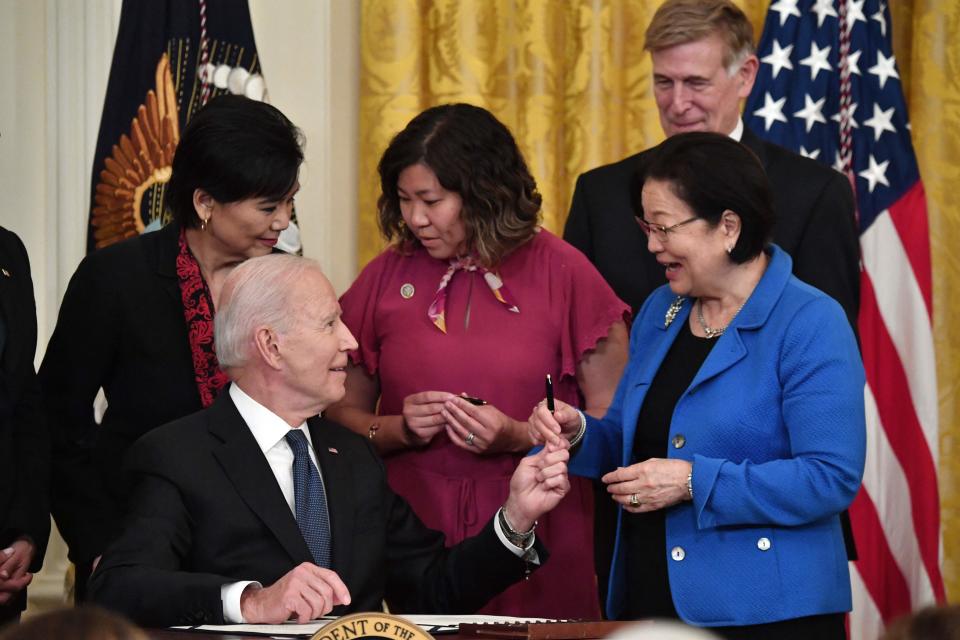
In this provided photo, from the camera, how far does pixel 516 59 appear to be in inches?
209

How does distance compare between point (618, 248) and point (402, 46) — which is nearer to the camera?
point (618, 248)

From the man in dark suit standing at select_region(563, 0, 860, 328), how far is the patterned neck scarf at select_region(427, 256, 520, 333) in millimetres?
379

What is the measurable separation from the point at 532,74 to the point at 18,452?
2.68 m

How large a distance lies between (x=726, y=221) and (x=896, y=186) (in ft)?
7.17

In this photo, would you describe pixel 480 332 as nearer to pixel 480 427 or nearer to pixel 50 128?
pixel 480 427

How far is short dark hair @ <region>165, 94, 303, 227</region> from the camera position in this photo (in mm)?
3309

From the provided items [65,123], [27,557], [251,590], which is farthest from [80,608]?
[65,123]

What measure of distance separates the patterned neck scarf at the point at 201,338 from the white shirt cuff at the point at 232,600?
31.9 inches

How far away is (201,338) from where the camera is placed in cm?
335

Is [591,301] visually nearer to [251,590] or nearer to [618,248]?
[618,248]

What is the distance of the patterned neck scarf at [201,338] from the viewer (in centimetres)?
334

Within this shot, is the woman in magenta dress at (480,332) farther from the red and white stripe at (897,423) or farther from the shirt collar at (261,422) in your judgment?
the red and white stripe at (897,423)

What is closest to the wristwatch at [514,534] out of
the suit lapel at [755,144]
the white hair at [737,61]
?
the suit lapel at [755,144]

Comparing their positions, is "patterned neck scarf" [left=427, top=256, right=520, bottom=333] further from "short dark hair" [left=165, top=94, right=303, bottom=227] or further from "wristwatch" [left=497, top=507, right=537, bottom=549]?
"wristwatch" [left=497, top=507, right=537, bottom=549]
